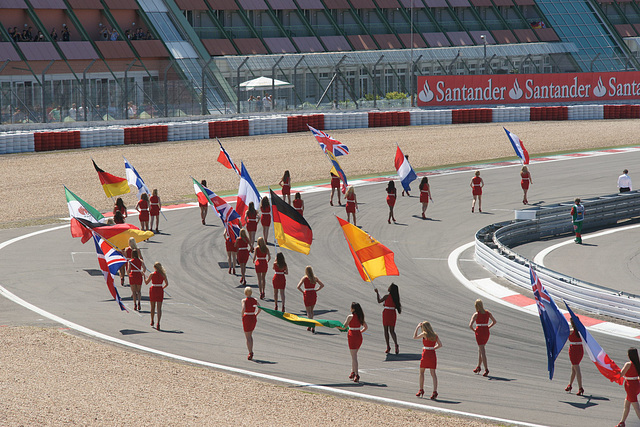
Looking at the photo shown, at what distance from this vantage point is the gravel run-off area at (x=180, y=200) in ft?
36.5

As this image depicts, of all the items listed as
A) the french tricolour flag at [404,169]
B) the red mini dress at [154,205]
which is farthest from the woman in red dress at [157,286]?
the french tricolour flag at [404,169]

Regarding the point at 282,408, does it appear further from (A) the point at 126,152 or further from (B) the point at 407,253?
(A) the point at 126,152

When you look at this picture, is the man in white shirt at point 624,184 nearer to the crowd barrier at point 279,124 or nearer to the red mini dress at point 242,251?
the red mini dress at point 242,251

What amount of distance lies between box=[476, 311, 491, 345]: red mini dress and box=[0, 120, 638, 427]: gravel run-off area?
6.72 ft

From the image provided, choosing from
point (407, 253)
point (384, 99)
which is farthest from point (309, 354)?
point (384, 99)

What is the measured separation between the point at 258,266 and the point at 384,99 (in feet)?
124

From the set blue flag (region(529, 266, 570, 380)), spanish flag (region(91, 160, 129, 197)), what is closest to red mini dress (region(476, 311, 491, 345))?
blue flag (region(529, 266, 570, 380))

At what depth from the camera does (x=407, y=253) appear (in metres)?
21.3

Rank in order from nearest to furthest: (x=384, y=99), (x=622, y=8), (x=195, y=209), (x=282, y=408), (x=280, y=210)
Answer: (x=282, y=408) < (x=280, y=210) < (x=195, y=209) < (x=384, y=99) < (x=622, y=8)

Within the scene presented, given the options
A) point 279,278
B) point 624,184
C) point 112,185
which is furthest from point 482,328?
point 624,184

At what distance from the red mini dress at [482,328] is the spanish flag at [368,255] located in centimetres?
198

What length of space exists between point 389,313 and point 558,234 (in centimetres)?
1193

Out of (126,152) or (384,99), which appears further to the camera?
(384,99)

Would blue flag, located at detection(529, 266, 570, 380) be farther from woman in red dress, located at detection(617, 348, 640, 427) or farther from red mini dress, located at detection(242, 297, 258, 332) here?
red mini dress, located at detection(242, 297, 258, 332)
